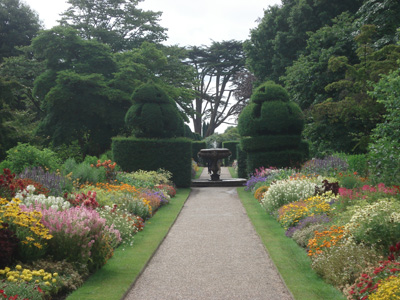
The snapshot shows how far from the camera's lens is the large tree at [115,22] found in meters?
33.5

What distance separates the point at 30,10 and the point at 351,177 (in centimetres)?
3422

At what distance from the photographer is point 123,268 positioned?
6727 millimetres

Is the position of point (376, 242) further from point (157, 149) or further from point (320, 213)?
point (157, 149)

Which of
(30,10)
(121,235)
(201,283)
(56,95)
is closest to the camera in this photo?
(201,283)

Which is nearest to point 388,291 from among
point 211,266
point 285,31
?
point 211,266

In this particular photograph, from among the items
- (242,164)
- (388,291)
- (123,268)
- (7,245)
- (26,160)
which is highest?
(26,160)

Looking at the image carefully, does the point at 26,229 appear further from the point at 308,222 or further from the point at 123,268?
the point at 308,222

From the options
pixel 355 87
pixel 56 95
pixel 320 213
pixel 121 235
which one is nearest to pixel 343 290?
pixel 320 213

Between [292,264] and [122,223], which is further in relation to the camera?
[122,223]

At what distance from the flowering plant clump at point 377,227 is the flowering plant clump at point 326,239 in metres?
0.21

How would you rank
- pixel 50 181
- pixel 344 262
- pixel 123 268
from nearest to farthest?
pixel 344 262, pixel 123 268, pixel 50 181

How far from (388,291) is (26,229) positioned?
4.77 m

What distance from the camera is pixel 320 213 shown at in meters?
9.16

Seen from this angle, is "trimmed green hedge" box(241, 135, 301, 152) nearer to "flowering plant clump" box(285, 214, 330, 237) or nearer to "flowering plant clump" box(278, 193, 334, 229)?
"flowering plant clump" box(278, 193, 334, 229)
